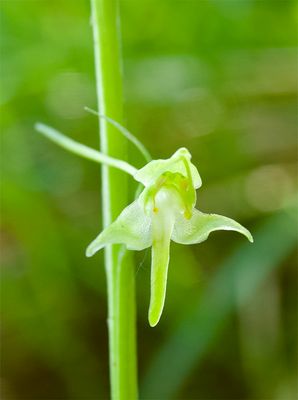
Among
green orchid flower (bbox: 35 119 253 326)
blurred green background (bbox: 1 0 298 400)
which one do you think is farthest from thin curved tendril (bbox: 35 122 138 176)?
blurred green background (bbox: 1 0 298 400)

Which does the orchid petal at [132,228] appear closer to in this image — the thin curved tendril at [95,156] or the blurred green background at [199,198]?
the thin curved tendril at [95,156]

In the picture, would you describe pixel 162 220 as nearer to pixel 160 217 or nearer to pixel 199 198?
pixel 160 217

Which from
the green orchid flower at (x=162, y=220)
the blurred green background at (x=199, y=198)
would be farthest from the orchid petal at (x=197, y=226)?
the blurred green background at (x=199, y=198)

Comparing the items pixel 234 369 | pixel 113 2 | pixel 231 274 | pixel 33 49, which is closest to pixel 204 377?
pixel 234 369

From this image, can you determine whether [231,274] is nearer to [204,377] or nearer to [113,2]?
[204,377]

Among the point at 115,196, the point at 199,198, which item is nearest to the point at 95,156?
the point at 115,196

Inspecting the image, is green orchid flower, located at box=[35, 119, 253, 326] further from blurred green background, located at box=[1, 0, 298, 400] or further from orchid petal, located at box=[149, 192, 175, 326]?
blurred green background, located at box=[1, 0, 298, 400]
